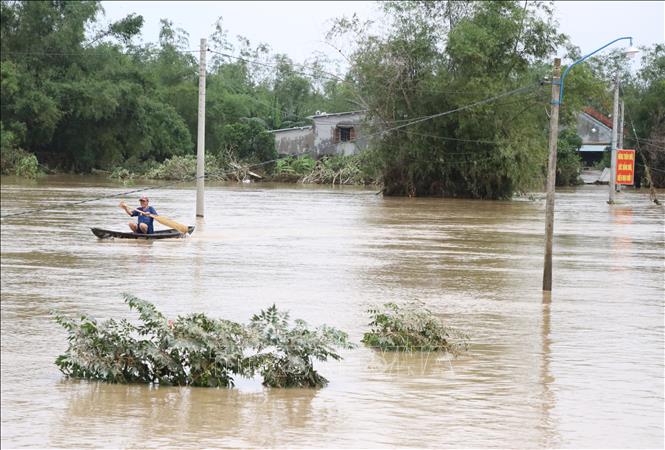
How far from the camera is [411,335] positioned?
45.5ft

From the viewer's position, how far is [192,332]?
1099 centimetres

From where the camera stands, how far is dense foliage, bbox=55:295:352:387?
10883mm

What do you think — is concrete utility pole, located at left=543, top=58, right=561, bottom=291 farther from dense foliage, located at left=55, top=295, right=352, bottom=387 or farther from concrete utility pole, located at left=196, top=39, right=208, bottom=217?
concrete utility pole, located at left=196, top=39, right=208, bottom=217

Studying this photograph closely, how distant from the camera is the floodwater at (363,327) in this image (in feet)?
32.6

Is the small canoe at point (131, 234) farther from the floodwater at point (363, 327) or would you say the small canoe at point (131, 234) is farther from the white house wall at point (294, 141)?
the white house wall at point (294, 141)

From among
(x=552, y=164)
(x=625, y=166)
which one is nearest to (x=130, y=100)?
(x=625, y=166)

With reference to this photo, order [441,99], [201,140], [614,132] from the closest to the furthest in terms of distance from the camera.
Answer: [201,140] < [614,132] < [441,99]

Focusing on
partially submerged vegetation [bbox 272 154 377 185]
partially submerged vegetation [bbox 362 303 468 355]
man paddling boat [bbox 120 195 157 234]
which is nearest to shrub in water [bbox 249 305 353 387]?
partially submerged vegetation [bbox 362 303 468 355]

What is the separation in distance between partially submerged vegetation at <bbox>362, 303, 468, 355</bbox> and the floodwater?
26cm

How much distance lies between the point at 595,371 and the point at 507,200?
48013mm

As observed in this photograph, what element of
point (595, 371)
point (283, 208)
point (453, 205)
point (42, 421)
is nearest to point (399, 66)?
point (453, 205)

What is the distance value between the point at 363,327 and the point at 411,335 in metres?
1.68

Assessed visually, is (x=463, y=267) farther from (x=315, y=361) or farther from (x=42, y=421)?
(x=42, y=421)

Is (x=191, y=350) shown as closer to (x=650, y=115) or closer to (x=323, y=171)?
(x=323, y=171)
